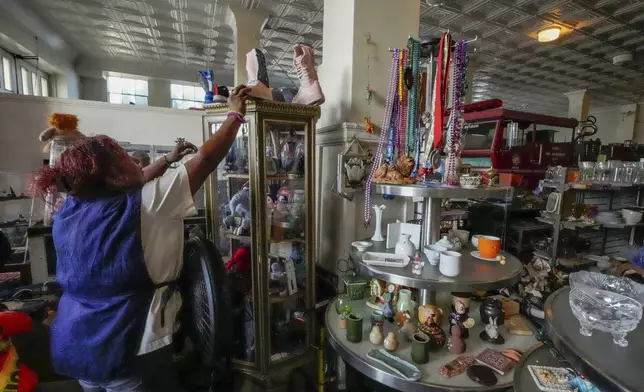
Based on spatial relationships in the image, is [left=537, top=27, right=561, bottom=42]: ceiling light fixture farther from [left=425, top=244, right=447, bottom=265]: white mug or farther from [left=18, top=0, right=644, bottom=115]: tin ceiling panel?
[left=425, top=244, right=447, bottom=265]: white mug

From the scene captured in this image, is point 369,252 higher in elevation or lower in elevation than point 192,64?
lower

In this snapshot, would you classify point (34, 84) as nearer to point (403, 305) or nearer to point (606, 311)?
point (403, 305)

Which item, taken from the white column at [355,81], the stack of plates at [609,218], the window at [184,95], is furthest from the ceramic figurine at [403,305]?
the window at [184,95]

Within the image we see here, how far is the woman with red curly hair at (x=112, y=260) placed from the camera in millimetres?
929

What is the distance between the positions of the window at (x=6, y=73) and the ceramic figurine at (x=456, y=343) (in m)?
5.36

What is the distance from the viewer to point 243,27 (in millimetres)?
3641

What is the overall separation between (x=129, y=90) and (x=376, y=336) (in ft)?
25.3

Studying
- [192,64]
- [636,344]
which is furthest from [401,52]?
[192,64]

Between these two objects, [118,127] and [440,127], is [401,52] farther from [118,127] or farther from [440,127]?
[118,127]

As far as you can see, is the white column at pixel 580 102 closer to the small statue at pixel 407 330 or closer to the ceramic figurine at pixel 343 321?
the small statue at pixel 407 330

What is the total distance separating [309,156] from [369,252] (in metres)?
0.65

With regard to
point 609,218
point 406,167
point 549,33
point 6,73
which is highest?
point 549,33

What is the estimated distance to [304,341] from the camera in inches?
73.6

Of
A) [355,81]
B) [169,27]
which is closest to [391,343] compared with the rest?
[355,81]
